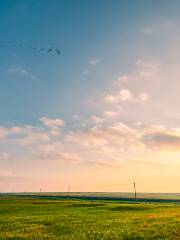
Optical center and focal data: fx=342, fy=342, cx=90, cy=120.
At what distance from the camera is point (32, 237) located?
3117cm

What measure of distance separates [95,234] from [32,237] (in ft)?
20.1

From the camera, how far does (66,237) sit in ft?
102

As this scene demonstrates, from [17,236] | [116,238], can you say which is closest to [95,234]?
[116,238]

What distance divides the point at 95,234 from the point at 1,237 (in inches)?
349

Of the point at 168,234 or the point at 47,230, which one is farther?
the point at 47,230

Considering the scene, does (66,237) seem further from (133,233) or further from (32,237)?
(133,233)

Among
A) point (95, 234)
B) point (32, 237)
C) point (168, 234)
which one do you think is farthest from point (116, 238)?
point (32, 237)

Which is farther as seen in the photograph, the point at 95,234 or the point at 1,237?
the point at 95,234

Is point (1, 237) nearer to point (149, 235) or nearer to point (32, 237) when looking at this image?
point (32, 237)

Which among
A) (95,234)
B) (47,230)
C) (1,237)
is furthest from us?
(47,230)

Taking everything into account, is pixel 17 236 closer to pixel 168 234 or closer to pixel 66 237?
pixel 66 237

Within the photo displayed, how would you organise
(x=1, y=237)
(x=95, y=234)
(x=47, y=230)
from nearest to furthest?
(x=1, y=237), (x=95, y=234), (x=47, y=230)

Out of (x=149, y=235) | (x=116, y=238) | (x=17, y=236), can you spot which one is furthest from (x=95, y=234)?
(x=17, y=236)

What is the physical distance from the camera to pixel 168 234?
105ft
